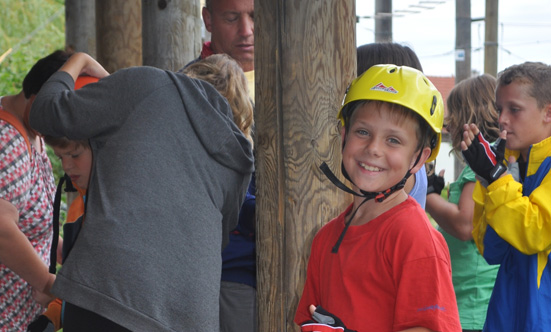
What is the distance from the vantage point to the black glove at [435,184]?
12.9 ft

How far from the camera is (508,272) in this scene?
10.1ft

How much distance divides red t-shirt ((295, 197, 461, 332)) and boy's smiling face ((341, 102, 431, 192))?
109 mm

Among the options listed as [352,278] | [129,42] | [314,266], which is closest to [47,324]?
[314,266]

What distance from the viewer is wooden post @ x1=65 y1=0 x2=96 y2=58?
6.27 metres

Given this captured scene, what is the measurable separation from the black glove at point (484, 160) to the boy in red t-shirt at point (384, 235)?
555 mm

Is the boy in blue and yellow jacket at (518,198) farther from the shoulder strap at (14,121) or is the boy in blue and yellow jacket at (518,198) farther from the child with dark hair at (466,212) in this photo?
the shoulder strap at (14,121)

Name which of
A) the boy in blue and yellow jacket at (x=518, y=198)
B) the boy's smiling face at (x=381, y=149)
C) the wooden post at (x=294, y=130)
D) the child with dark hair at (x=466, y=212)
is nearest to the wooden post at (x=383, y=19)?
the child with dark hair at (x=466, y=212)

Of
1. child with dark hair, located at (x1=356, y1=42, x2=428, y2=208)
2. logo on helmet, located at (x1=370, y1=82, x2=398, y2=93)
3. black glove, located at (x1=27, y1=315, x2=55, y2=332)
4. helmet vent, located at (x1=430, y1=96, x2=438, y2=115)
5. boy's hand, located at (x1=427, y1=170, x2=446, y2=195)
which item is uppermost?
child with dark hair, located at (x1=356, y1=42, x2=428, y2=208)

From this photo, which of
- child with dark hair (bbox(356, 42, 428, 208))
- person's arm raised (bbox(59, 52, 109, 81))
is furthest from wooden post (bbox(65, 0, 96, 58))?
child with dark hair (bbox(356, 42, 428, 208))

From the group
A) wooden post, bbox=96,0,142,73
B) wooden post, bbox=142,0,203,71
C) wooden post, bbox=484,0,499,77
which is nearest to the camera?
wooden post, bbox=142,0,203,71

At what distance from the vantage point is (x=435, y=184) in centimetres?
396

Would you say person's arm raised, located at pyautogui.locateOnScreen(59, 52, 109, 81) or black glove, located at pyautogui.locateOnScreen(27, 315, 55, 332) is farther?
black glove, located at pyautogui.locateOnScreen(27, 315, 55, 332)

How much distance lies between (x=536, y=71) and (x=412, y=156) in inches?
48.2

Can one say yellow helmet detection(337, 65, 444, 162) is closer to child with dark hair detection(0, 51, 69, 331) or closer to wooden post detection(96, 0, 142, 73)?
child with dark hair detection(0, 51, 69, 331)
